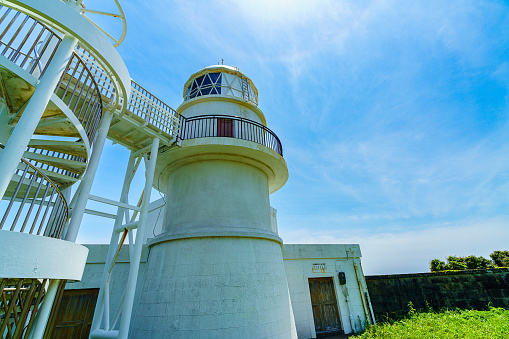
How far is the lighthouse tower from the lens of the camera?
6.27 m

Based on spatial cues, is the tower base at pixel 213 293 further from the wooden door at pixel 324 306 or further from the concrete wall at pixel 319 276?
the wooden door at pixel 324 306

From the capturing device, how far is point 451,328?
25.5ft

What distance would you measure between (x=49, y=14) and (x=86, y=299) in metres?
8.36

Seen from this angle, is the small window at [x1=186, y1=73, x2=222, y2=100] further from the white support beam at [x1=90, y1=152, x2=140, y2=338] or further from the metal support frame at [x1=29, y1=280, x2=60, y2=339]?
the metal support frame at [x1=29, y1=280, x2=60, y2=339]

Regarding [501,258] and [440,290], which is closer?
[440,290]

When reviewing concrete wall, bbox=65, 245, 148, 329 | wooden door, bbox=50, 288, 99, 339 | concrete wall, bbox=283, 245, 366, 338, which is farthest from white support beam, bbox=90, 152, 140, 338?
concrete wall, bbox=283, 245, 366, 338

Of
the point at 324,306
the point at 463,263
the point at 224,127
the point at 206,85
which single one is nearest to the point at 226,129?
the point at 224,127

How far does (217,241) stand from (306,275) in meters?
5.28

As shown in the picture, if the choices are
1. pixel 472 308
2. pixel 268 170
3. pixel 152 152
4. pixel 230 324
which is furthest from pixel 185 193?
pixel 472 308

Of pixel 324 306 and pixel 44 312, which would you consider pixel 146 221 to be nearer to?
pixel 44 312

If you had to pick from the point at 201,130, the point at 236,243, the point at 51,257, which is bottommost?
the point at 51,257

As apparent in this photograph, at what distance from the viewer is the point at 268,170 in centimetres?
970

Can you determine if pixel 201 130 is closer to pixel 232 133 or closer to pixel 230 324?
pixel 232 133

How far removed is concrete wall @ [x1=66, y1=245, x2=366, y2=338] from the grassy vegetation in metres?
1.11
